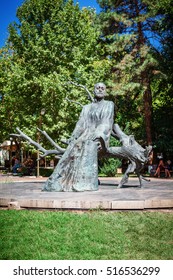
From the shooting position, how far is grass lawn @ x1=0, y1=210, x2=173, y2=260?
4.99m

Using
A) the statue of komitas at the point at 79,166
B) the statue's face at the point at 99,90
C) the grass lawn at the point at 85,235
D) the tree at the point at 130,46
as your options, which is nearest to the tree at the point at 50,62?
the tree at the point at 130,46

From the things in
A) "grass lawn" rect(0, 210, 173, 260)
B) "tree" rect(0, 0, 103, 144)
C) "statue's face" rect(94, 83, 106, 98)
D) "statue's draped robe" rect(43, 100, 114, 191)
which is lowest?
"grass lawn" rect(0, 210, 173, 260)

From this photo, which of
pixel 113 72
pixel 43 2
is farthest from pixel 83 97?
pixel 43 2

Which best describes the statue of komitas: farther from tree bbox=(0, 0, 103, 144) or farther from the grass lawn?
tree bbox=(0, 0, 103, 144)

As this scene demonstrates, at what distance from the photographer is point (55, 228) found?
6043 millimetres

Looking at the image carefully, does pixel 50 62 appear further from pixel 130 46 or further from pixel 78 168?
pixel 78 168

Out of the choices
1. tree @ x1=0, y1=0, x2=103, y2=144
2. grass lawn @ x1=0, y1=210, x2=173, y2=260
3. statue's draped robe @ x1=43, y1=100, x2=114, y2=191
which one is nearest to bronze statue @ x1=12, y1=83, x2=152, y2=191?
statue's draped robe @ x1=43, y1=100, x2=114, y2=191

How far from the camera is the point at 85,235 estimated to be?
5.68m

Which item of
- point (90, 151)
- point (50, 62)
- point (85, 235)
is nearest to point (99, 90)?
point (90, 151)

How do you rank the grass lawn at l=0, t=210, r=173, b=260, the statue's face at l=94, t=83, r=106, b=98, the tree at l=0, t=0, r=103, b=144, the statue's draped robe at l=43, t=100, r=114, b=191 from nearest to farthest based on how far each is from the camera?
the grass lawn at l=0, t=210, r=173, b=260
the statue's draped robe at l=43, t=100, r=114, b=191
the statue's face at l=94, t=83, r=106, b=98
the tree at l=0, t=0, r=103, b=144

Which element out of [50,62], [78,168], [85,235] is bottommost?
[85,235]

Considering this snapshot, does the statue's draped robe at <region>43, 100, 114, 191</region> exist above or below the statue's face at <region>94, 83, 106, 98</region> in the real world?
below

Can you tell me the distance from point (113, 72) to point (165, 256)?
22.7 metres
